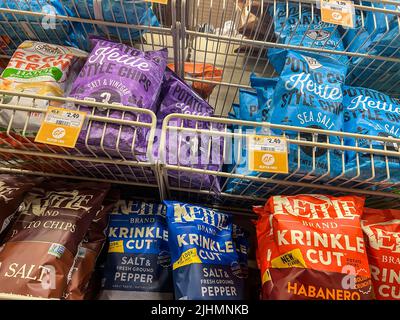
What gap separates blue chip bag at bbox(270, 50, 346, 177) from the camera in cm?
74

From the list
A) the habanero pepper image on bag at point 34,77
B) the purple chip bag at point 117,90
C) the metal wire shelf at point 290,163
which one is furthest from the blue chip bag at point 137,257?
the habanero pepper image on bag at point 34,77

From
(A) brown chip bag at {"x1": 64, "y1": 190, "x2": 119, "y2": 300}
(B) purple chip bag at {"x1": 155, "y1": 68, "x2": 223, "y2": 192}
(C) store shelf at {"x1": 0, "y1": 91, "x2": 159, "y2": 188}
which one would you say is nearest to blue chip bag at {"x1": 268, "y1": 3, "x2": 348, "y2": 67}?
(B) purple chip bag at {"x1": 155, "y1": 68, "x2": 223, "y2": 192}

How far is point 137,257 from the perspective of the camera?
2.66 ft

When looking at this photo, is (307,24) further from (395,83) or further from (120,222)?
(120,222)

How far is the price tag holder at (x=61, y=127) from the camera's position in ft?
2.05

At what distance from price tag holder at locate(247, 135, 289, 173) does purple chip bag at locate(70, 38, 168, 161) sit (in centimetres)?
27

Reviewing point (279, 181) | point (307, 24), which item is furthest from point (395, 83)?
point (279, 181)

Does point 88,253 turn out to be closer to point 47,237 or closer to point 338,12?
point 47,237

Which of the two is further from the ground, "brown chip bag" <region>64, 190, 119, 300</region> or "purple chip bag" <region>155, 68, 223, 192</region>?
"purple chip bag" <region>155, 68, 223, 192</region>

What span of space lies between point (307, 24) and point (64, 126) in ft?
2.80

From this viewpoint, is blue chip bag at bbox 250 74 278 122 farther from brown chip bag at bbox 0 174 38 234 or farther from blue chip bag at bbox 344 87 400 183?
brown chip bag at bbox 0 174 38 234

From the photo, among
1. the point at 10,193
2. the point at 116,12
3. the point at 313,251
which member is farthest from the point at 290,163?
the point at 10,193

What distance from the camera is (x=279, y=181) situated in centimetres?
77

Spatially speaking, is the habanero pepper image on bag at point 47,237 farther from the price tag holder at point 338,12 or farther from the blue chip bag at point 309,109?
the price tag holder at point 338,12
